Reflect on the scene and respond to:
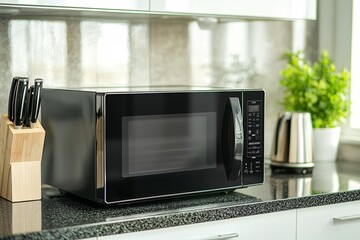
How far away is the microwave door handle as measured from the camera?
6.47ft

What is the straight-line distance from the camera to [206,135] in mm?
1969

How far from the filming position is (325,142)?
8.90 feet

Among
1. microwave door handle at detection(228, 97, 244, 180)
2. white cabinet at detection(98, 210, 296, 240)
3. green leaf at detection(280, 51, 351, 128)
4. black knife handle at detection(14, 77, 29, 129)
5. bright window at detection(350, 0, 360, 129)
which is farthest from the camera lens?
bright window at detection(350, 0, 360, 129)

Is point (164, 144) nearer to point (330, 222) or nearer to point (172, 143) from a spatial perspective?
point (172, 143)

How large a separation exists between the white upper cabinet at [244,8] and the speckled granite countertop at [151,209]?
1.87ft

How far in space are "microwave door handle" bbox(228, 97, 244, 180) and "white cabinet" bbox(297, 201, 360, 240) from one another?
0.23 metres

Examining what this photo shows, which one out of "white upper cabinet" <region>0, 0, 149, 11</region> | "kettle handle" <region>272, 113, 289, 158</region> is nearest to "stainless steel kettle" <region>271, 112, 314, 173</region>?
"kettle handle" <region>272, 113, 289, 158</region>

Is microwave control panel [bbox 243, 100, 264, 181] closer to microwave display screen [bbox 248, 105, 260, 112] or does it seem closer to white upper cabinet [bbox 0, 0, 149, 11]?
microwave display screen [bbox 248, 105, 260, 112]

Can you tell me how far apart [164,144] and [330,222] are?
0.59m

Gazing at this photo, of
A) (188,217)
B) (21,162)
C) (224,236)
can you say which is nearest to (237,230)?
(224,236)

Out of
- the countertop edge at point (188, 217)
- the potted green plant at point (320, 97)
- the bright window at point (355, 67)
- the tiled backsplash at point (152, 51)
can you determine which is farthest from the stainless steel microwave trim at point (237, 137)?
the bright window at point (355, 67)

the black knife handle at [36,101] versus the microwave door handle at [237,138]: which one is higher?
the black knife handle at [36,101]

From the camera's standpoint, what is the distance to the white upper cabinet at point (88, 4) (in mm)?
1814

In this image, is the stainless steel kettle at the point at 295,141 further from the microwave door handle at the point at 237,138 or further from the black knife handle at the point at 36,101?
the black knife handle at the point at 36,101
